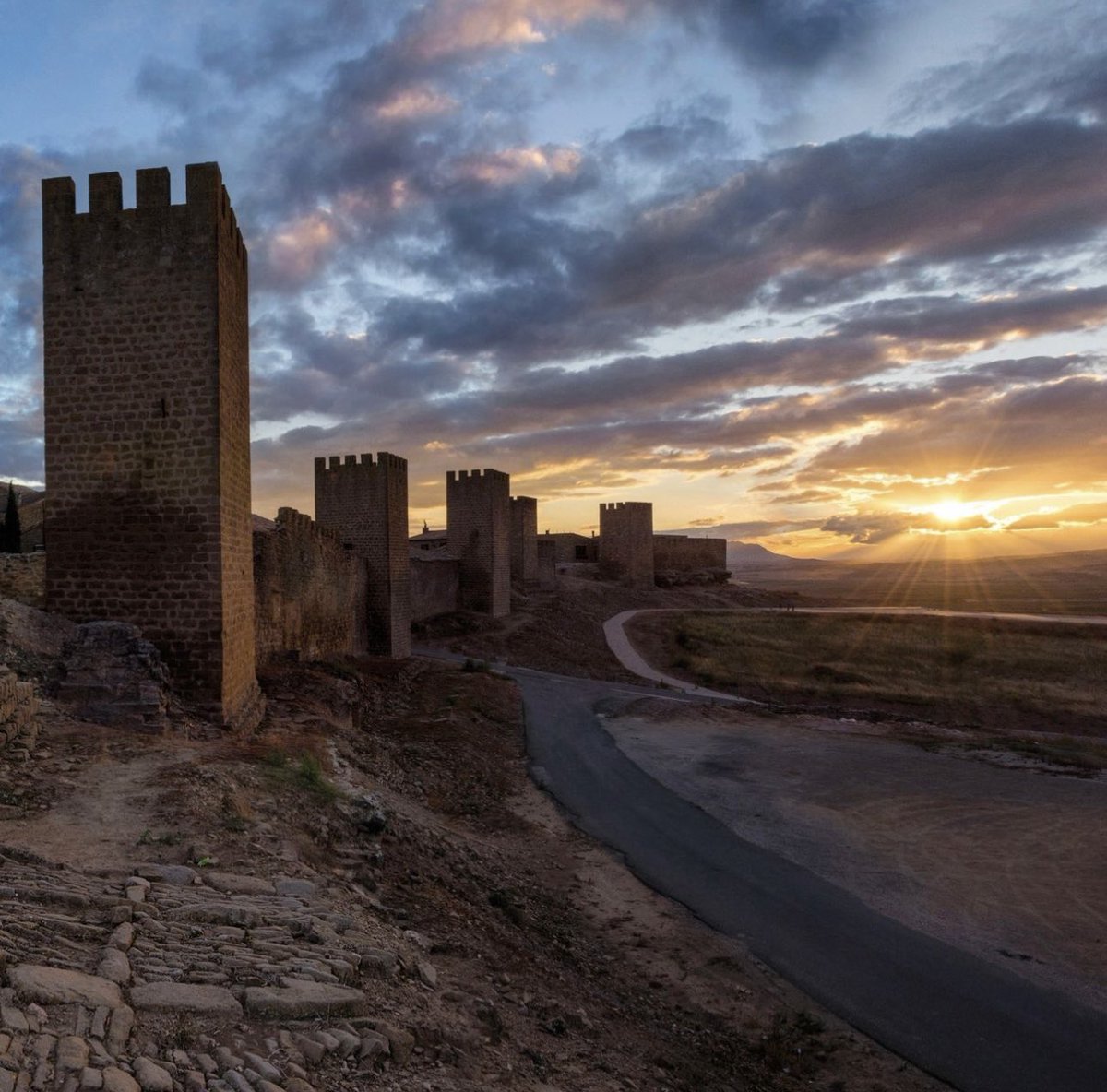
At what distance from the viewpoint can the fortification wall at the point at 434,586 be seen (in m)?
36.5

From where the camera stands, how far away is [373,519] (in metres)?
29.2

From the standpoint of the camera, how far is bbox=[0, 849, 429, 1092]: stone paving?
3672 mm

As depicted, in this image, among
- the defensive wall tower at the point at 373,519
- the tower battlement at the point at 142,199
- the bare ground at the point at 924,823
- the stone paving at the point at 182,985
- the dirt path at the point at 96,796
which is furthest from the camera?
the defensive wall tower at the point at 373,519

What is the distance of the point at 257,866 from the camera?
701 cm

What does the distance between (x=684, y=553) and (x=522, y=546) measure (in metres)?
23.3

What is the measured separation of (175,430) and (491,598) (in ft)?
94.1

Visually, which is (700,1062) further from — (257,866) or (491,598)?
(491,598)

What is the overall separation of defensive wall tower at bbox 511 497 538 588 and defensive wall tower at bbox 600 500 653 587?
1151 cm

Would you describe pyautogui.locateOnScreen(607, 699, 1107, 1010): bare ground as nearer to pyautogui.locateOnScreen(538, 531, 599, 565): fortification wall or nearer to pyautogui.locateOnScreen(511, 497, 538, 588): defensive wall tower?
pyautogui.locateOnScreen(511, 497, 538, 588): defensive wall tower

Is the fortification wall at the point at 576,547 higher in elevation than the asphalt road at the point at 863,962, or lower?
higher

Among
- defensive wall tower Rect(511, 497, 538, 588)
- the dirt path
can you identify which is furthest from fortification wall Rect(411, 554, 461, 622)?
the dirt path

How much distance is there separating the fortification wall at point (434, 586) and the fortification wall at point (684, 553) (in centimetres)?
3006

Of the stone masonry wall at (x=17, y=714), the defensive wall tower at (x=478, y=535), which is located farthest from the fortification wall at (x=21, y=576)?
the defensive wall tower at (x=478, y=535)

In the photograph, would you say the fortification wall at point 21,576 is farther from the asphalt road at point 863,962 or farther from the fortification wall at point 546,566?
the fortification wall at point 546,566
